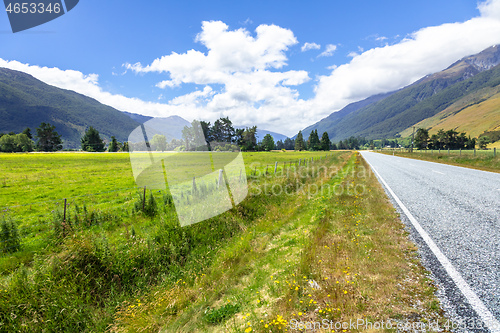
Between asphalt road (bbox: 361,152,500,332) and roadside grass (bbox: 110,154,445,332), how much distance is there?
0.87 ft

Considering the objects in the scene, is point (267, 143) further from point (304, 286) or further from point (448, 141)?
point (304, 286)

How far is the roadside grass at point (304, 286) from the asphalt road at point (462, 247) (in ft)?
0.87

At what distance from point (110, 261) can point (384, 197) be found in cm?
1047

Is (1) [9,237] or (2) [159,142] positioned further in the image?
(1) [9,237]

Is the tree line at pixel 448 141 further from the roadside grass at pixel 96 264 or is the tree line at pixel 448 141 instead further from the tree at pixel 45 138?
the tree at pixel 45 138

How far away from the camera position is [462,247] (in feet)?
14.7

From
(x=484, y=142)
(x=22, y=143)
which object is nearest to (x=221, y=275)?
(x=22, y=143)

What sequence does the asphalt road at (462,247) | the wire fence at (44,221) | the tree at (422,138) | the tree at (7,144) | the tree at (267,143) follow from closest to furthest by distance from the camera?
the asphalt road at (462,247) → the wire fence at (44,221) → the tree at (7,144) → the tree at (422,138) → the tree at (267,143)

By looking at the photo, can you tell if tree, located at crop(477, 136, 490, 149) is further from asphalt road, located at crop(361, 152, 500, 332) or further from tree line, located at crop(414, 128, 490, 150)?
asphalt road, located at crop(361, 152, 500, 332)

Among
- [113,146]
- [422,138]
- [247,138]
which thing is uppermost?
[113,146]

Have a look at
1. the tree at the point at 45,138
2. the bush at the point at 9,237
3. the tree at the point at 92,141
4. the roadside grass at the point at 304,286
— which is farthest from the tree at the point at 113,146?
the roadside grass at the point at 304,286

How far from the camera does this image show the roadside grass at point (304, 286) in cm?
320

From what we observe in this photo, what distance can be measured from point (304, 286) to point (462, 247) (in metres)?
3.58

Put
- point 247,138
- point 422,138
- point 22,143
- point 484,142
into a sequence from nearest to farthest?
point 247,138, point 22,143, point 484,142, point 422,138
